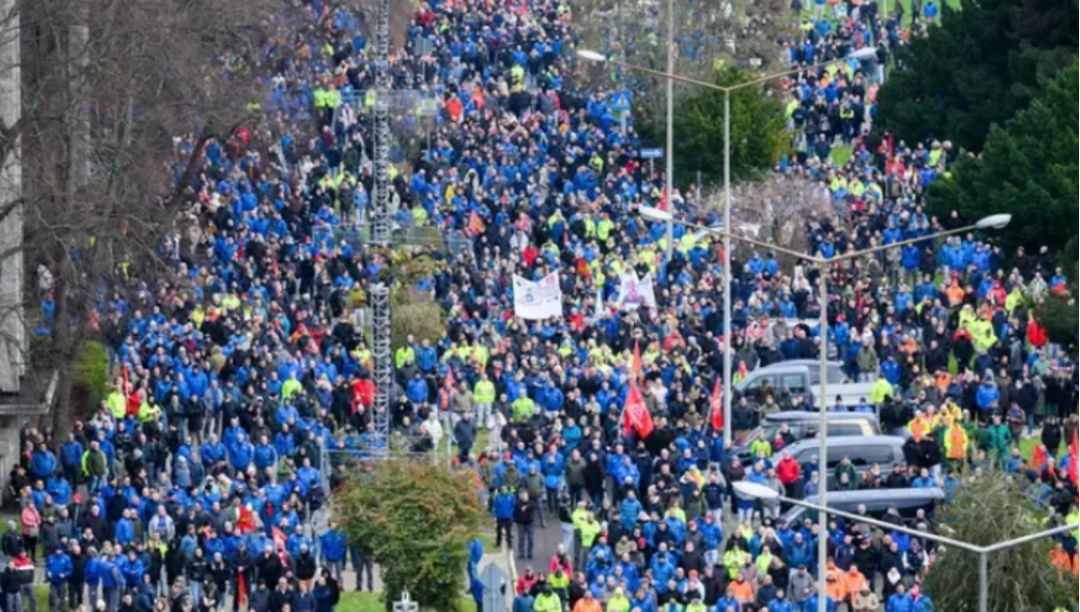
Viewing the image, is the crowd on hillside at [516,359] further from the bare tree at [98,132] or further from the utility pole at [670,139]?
the bare tree at [98,132]

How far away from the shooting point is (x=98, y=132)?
202 feet

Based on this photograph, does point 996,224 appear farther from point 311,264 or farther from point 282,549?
point 311,264

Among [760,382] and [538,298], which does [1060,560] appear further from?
[538,298]

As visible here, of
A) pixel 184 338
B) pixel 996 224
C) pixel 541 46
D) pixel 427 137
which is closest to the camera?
pixel 996 224

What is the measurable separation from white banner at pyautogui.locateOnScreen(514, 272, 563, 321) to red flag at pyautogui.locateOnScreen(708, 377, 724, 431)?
527cm

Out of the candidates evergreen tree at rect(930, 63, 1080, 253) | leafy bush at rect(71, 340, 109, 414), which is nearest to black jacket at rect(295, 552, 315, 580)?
leafy bush at rect(71, 340, 109, 414)

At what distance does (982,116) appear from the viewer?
79.6 metres

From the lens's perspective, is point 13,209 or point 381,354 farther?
point 13,209

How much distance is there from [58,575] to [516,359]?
40.8 feet

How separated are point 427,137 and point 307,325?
15.6 m

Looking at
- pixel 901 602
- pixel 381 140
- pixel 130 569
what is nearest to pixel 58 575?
pixel 130 569

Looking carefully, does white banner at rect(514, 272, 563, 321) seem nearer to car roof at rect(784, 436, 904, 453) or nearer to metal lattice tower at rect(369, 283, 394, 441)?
metal lattice tower at rect(369, 283, 394, 441)

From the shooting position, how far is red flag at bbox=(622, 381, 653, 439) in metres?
56.8

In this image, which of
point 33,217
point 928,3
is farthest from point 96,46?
point 928,3
